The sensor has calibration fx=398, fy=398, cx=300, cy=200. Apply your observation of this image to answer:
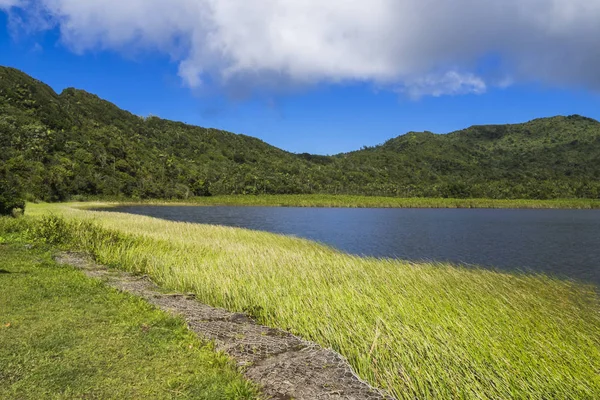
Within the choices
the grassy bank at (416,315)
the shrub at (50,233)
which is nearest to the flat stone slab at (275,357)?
the grassy bank at (416,315)

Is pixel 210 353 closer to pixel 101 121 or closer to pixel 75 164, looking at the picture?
pixel 75 164

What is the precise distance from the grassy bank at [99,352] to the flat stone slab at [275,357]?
0.37 metres

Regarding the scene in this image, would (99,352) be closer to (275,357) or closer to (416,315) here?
(275,357)

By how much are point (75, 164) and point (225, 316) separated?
11136 cm

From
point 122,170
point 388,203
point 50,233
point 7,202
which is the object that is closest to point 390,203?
point 388,203

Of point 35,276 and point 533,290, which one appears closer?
point 35,276

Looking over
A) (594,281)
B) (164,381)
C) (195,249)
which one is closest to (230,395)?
(164,381)

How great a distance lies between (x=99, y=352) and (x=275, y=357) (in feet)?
9.26

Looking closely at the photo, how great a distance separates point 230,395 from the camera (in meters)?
5.20

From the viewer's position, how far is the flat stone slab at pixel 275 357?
549cm

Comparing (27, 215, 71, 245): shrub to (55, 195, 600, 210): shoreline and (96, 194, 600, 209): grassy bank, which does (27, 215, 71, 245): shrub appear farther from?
(96, 194, 600, 209): grassy bank

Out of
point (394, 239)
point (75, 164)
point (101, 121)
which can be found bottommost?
point (394, 239)

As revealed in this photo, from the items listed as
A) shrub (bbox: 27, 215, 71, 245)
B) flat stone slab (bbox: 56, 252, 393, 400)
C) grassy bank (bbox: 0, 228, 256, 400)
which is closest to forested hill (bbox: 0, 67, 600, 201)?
shrub (bbox: 27, 215, 71, 245)

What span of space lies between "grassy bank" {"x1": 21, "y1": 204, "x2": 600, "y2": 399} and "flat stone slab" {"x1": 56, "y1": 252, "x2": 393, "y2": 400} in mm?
646
